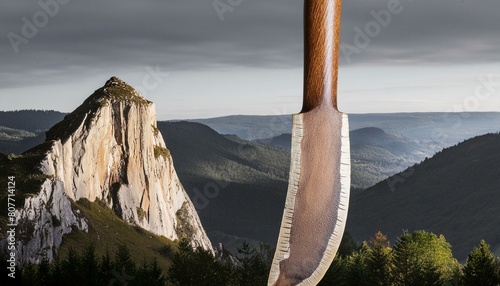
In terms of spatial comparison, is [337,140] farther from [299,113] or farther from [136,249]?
[136,249]

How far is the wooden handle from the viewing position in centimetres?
453

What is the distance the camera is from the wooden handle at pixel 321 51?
453cm

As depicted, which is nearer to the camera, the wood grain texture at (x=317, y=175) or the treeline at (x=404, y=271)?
the wood grain texture at (x=317, y=175)

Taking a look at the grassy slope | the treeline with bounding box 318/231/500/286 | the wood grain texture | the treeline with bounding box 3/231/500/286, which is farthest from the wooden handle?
the grassy slope

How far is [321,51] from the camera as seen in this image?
15.0 ft

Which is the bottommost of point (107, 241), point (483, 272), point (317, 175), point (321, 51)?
point (317, 175)

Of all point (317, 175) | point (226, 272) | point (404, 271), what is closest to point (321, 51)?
point (317, 175)

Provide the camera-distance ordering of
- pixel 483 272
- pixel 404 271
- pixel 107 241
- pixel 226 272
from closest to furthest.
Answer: pixel 483 272 → pixel 404 271 → pixel 226 272 → pixel 107 241

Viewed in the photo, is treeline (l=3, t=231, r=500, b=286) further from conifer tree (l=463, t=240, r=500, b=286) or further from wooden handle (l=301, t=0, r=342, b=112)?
wooden handle (l=301, t=0, r=342, b=112)

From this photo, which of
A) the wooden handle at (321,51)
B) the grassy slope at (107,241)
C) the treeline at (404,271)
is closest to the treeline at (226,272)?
the treeline at (404,271)

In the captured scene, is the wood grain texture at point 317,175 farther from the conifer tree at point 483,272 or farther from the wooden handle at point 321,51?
the conifer tree at point 483,272

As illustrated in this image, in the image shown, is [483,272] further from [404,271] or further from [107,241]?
[107,241]

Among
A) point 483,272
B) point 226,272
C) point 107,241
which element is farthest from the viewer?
point 107,241

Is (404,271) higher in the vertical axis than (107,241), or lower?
lower
